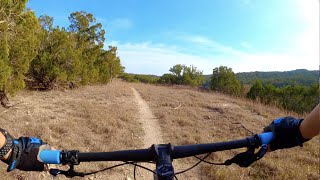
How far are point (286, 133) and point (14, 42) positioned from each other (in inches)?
473

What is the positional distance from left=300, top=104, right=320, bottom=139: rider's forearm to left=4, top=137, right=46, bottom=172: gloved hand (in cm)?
132

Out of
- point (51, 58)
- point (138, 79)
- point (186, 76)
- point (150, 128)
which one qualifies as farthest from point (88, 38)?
point (138, 79)

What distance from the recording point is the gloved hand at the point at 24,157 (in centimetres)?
142

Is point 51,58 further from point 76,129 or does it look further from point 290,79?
point 290,79

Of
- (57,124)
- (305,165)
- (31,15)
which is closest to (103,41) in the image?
(31,15)

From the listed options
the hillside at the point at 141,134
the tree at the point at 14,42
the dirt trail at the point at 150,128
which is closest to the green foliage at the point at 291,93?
the dirt trail at the point at 150,128

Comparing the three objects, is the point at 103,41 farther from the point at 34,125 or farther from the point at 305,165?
the point at 305,165

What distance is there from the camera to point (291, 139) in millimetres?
1542

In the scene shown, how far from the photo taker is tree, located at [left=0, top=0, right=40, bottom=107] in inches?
409

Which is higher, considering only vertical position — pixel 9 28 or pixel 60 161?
pixel 9 28

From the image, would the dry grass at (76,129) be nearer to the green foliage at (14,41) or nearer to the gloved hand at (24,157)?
the green foliage at (14,41)

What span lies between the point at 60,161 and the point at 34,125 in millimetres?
7406

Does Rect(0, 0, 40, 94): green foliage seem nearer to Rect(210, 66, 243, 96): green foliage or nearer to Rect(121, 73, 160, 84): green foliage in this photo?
Rect(210, 66, 243, 96): green foliage

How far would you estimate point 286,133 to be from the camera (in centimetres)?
156
